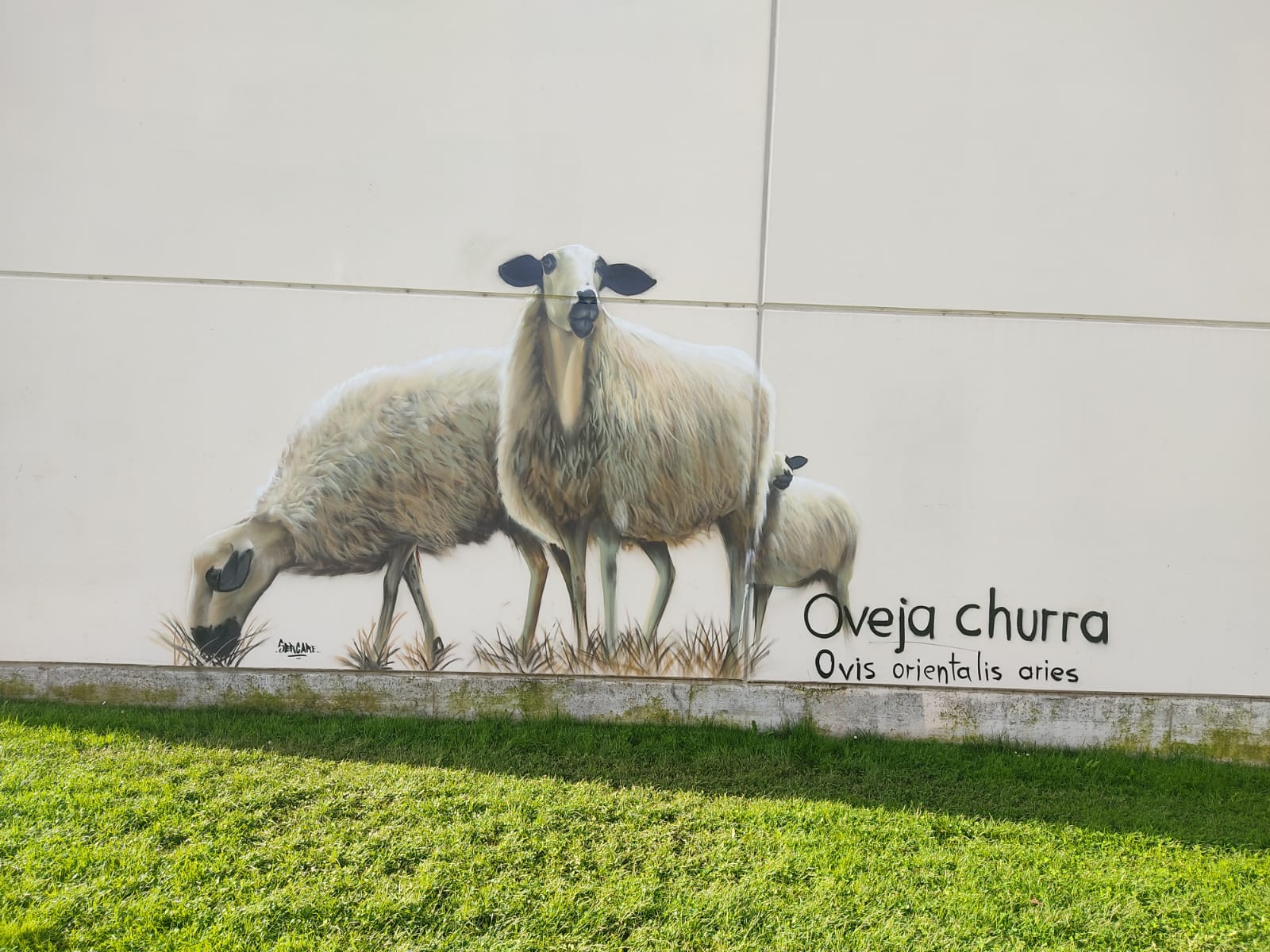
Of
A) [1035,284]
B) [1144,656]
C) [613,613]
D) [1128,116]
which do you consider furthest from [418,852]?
[1128,116]

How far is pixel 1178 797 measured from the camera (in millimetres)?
3908

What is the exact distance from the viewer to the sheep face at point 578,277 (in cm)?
443

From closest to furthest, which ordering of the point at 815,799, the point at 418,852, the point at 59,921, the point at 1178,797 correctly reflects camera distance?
the point at 59,921, the point at 418,852, the point at 815,799, the point at 1178,797

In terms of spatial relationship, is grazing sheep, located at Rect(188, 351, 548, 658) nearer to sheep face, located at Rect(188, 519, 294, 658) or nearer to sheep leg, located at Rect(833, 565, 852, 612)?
sheep face, located at Rect(188, 519, 294, 658)

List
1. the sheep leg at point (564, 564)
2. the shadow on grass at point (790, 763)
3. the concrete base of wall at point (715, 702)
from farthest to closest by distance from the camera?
the sheep leg at point (564, 564)
the concrete base of wall at point (715, 702)
the shadow on grass at point (790, 763)

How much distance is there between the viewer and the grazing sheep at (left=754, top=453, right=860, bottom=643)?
14.5 feet

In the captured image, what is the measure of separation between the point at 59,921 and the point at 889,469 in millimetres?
4271

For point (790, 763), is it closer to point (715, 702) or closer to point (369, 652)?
point (715, 702)

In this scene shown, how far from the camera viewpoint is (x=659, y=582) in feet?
14.6

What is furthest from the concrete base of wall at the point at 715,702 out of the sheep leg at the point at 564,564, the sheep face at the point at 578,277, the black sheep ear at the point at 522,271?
the black sheep ear at the point at 522,271

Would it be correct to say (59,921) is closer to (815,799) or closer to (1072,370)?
(815,799)

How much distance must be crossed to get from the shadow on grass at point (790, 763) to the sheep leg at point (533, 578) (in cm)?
54

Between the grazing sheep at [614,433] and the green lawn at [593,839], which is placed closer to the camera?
the green lawn at [593,839]

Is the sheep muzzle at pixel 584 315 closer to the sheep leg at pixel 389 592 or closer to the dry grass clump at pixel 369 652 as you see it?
the sheep leg at pixel 389 592
